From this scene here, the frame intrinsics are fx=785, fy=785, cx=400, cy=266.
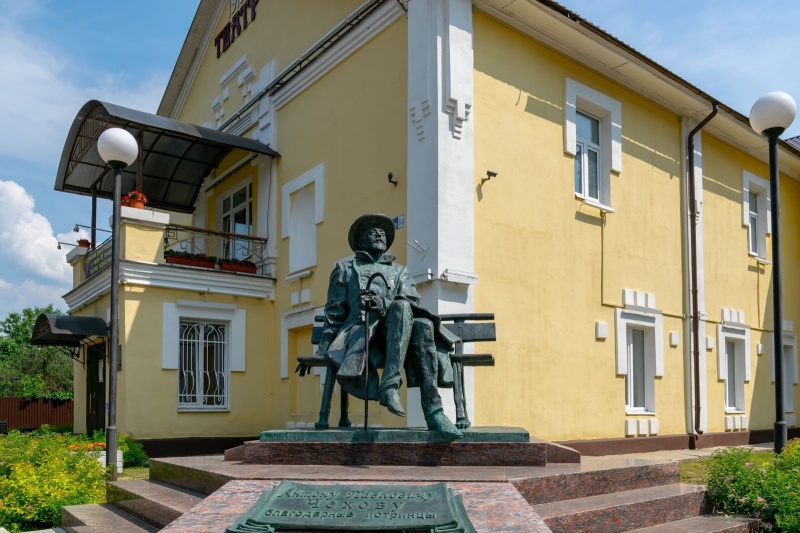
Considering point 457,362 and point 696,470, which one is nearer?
point 457,362

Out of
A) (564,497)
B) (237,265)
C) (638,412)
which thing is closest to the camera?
(564,497)

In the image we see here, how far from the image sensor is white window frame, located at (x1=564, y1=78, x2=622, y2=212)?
12977mm

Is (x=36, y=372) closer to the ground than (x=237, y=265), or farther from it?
closer to the ground

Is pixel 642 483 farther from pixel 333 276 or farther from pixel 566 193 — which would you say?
pixel 566 193

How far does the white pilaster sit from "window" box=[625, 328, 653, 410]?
4330mm

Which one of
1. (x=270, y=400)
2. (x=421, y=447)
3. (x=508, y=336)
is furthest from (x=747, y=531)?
(x=270, y=400)

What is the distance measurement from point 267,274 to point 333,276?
8.17 metres

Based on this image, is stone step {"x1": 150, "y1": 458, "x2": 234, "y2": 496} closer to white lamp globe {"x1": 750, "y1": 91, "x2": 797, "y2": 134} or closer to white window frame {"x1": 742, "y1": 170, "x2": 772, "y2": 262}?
white lamp globe {"x1": 750, "y1": 91, "x2": 797, "y2": 134}

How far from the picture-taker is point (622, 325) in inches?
523

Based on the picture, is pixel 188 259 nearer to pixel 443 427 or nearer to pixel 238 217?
pixel 238 217

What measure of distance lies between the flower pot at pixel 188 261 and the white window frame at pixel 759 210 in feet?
37.7

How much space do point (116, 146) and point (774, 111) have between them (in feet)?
26.7

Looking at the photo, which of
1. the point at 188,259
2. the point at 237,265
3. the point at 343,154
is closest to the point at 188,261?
the point at 188,259

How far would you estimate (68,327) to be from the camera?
14.1 metres
